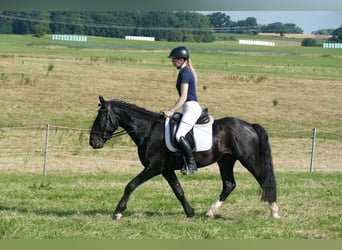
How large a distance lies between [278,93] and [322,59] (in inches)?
1088

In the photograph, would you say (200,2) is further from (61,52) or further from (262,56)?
(262,56)

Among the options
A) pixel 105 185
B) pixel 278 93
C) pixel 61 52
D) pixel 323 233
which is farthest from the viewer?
pixel 61 52

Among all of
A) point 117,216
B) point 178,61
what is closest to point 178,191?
point 117,216

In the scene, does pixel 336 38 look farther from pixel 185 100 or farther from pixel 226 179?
pixel 185 100

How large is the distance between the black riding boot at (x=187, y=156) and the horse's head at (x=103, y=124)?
3.12 ft

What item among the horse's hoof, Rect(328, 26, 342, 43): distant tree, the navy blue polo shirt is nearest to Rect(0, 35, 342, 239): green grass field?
the horse's hoof

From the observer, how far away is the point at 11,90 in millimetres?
29359

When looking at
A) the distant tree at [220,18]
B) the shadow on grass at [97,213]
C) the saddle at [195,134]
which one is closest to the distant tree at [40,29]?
the distant tree at [220,18]

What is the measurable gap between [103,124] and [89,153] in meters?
10.9

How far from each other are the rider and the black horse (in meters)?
0.21

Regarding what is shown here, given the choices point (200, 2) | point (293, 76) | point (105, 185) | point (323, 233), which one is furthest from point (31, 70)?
point (200, 2)

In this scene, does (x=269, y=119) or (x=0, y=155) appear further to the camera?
(x=269, y=119)

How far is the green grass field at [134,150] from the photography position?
6805 mm

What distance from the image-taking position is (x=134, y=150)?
18.7 meters
